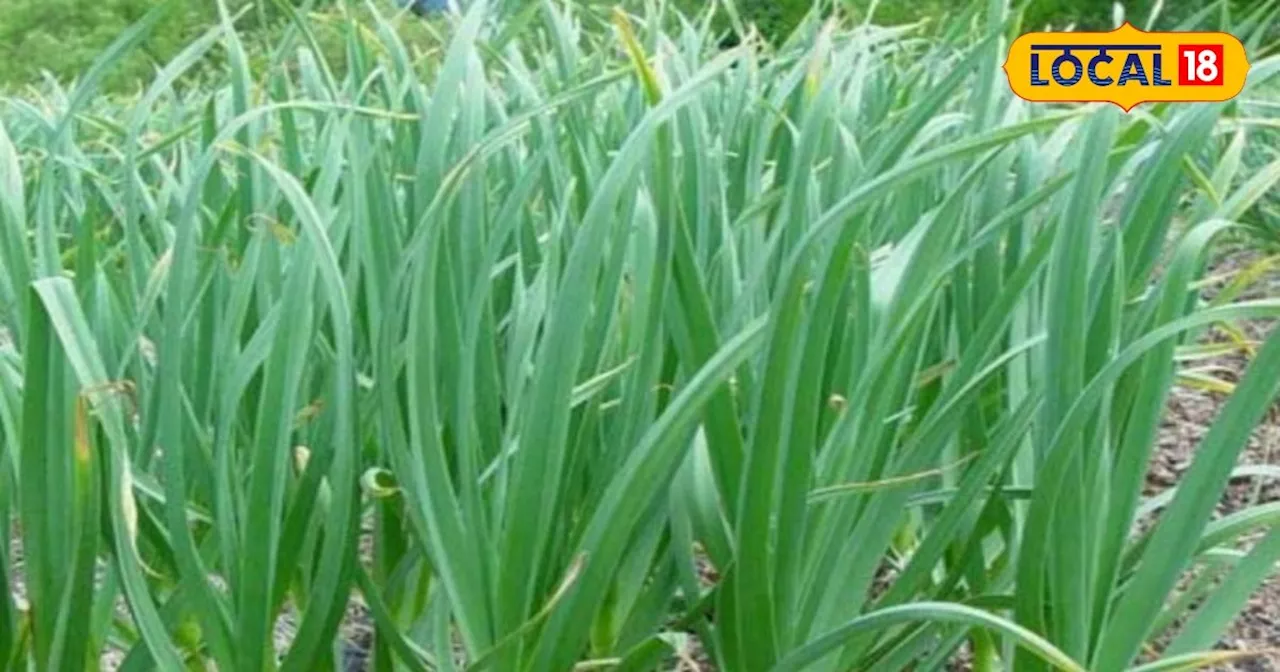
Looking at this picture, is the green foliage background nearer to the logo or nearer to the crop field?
the logo

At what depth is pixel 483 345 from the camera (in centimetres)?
108

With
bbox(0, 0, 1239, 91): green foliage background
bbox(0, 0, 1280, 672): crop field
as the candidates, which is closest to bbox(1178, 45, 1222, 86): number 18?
bbox(0, 0, 1280, 672): crop field

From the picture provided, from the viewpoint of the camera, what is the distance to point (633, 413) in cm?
104

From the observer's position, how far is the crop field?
0.90 meters

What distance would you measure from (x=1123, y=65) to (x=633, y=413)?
0.71m

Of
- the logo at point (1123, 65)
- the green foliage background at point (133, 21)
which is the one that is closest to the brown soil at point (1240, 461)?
the logo at point (1123, 65)

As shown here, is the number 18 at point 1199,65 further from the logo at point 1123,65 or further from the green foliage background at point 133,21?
the green foliage background at point 133,21

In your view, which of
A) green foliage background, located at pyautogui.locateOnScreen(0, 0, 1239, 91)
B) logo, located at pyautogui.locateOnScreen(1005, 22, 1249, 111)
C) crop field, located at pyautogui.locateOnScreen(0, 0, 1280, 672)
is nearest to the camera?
crop field, located at pyautogui.locateOnScreen(0, 0, 1280, 672)

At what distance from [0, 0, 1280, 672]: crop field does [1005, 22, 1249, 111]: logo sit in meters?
0.18

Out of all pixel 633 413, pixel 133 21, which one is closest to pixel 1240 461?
pixel 633 413

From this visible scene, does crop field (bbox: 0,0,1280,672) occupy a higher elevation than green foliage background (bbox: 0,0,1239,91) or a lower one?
lower

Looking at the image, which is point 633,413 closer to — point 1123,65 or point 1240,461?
point 1123,65

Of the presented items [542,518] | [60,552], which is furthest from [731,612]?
[60,552]

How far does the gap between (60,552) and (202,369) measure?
194mm
